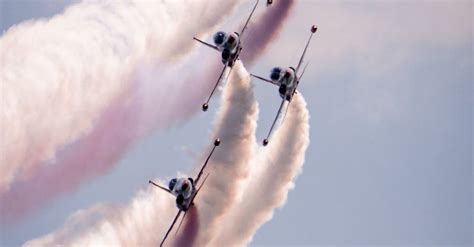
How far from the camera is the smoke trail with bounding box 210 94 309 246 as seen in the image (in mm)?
83562

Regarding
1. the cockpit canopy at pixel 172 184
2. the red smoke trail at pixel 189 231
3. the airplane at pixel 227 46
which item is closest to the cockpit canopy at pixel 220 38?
the airplane at pixel 227 46

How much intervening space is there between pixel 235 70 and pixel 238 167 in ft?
20.0

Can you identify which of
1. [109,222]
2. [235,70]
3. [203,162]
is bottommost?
[109,222]

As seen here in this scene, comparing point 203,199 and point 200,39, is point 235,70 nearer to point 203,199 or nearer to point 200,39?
point 200,39

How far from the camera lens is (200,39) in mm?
82312

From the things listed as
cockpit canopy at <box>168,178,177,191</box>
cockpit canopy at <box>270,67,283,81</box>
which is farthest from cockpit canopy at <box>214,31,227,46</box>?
cockpit canopy at <box>168,178,177,191</box>

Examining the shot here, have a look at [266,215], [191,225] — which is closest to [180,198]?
[191,225]

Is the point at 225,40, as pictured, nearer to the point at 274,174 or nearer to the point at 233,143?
the point at 233,143

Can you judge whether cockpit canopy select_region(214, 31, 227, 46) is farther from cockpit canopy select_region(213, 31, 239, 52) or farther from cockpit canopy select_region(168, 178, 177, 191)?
cockpit canopy select_region(168, 178, 177, 191)

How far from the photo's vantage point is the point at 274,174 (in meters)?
85.5

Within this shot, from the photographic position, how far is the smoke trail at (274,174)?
3290 inches

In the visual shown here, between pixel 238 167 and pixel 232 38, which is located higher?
pixel 232 38

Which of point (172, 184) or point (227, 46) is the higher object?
point (227, 46)

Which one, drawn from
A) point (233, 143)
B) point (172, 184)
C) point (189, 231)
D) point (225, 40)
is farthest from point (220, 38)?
point (189, 231)
